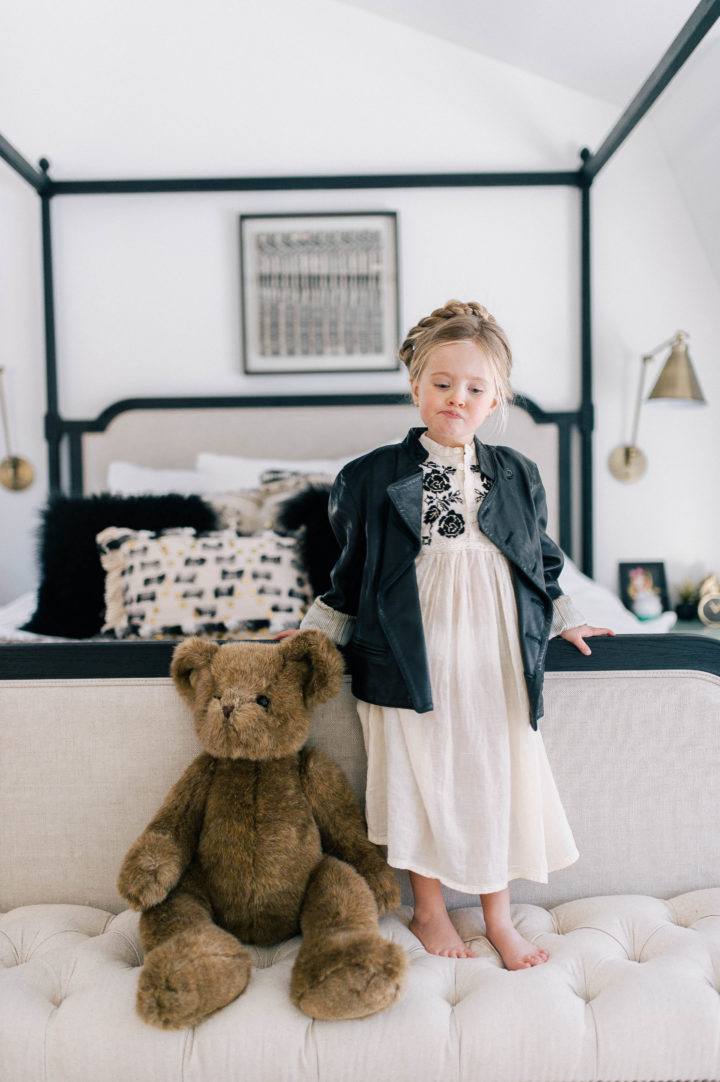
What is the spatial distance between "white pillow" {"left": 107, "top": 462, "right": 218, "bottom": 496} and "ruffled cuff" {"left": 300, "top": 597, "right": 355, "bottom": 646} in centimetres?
133

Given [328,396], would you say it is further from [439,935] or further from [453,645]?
[439,935]

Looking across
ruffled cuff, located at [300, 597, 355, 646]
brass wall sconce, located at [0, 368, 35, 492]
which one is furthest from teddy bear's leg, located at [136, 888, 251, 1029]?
brass wall sconce, located at [0, 368, 35, 492]

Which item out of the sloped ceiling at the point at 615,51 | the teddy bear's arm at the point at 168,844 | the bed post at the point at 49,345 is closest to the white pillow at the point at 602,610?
the teddy bear's arm at the point at 168,844

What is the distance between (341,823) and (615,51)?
2587 millimetres

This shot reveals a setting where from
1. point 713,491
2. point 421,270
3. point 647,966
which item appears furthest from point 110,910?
point 713,491

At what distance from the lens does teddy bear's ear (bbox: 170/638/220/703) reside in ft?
3.44

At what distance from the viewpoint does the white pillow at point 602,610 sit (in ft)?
6.22

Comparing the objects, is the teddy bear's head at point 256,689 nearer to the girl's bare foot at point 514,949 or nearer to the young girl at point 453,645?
the young girl at point 453,645

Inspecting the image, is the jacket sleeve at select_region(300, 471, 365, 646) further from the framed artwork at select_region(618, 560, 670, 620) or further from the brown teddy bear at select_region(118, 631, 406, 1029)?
the framed artwork at select_region(618, 560, 670, 620)

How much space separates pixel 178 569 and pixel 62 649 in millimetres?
645

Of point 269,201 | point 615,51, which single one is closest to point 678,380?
point 615,51

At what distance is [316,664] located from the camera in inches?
40.5

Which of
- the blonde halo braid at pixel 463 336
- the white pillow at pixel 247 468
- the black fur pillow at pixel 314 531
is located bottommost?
the black fur pillow at pixel 314 531

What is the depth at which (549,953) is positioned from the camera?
38.8 inches
